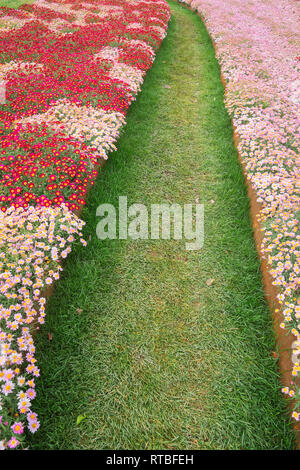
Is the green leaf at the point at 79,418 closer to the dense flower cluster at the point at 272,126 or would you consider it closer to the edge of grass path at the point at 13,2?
the dense flower cluster at the point at 272,126

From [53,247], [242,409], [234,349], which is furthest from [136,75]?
[242,409]

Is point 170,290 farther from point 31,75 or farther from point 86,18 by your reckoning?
point 86,18

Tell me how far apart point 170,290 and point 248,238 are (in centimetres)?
160

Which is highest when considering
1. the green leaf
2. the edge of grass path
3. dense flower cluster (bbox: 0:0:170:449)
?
the edge of grass path

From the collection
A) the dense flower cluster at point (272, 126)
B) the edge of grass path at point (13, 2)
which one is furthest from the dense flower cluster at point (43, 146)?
the edge of grass path at point (13, 2)

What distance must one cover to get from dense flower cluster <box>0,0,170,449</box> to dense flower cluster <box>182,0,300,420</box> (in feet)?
8.15

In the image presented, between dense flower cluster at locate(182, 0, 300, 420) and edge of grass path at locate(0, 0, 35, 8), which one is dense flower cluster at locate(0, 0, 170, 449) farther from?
edge of grass path at locate(0, 0, 35, 8)

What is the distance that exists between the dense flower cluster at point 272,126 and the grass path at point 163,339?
1.37ft

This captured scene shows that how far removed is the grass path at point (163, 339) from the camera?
8.57 feet

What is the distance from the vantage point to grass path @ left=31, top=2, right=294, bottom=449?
261 cm

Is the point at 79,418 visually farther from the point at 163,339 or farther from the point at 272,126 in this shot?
the point at 272,126

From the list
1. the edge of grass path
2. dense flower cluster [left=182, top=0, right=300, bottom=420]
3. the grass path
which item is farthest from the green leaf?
the edge of grass path

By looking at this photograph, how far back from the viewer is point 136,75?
7.55m
